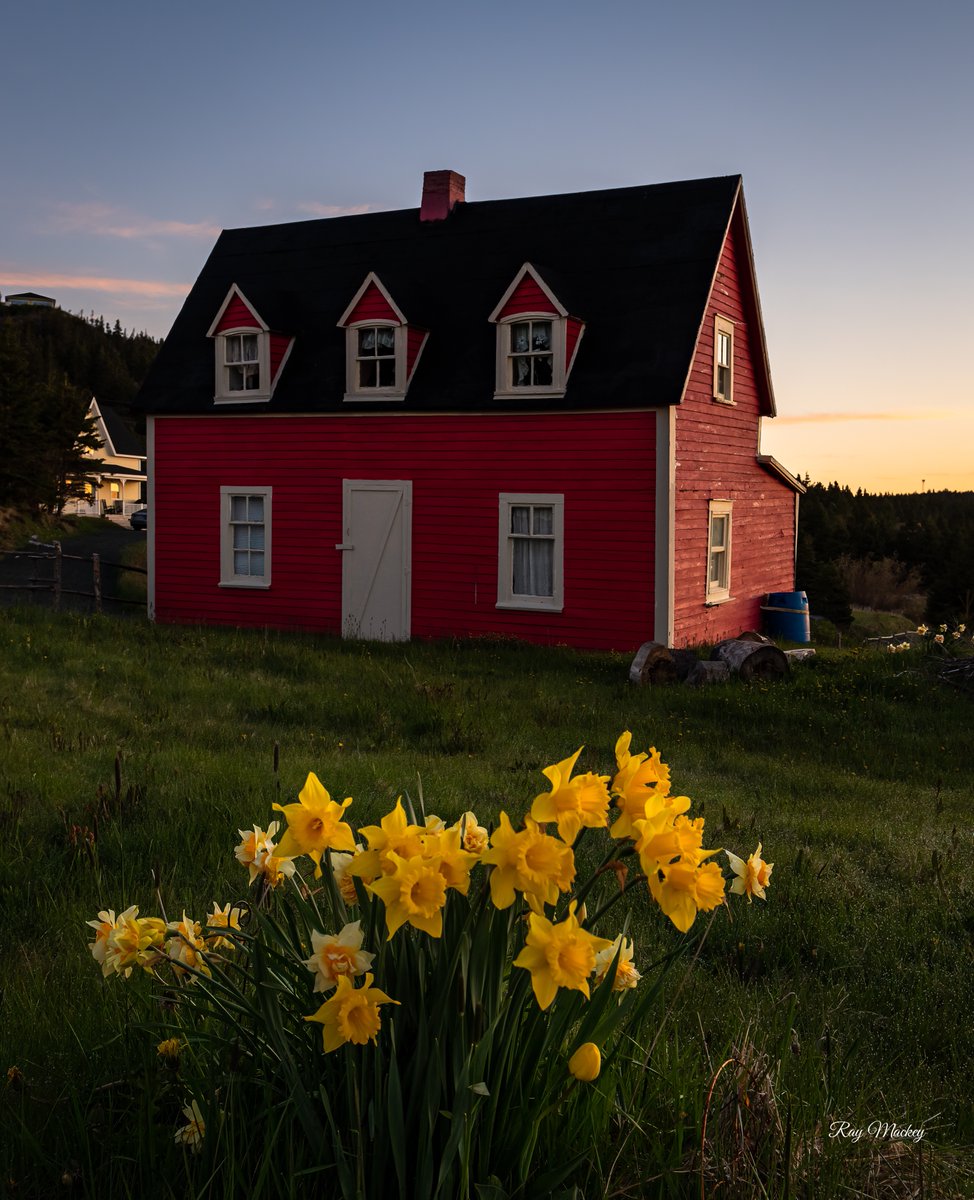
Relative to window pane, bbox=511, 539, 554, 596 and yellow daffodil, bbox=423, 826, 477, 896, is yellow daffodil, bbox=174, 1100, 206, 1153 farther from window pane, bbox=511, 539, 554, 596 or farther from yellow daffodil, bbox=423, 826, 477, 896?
window pane, bbox=511, 539, 554, 596

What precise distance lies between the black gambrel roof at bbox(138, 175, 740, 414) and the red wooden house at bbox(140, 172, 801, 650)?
5cm

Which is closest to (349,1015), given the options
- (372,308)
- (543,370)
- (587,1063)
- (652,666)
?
(587,1063)

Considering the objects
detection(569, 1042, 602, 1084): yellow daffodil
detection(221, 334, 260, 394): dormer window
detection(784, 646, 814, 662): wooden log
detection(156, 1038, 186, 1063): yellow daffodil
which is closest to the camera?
detection(569, 1042, 602, 1084): yellow daffodil

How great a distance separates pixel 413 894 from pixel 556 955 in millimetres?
293

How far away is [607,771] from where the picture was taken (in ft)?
29.8

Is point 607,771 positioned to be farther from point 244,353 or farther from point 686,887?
point 244,353

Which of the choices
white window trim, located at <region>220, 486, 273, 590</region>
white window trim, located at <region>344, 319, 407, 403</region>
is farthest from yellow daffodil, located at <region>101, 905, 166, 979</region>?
white window trim, located at <region>220, 486, 273, 590</region>

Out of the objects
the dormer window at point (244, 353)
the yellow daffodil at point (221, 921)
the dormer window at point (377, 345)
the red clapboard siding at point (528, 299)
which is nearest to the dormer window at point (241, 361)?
the dormer window at point (244, 353)

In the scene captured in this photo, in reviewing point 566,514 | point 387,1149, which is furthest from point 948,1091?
point 566,514

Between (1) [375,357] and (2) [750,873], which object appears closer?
(2) [750,873]

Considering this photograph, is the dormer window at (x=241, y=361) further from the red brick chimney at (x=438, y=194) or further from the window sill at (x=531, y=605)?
the window sill at (x=531, y=605)

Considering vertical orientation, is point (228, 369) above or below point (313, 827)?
above

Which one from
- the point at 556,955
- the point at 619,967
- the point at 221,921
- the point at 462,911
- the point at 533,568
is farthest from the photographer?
the point at 533,568

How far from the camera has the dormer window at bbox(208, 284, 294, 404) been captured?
21.0 m
